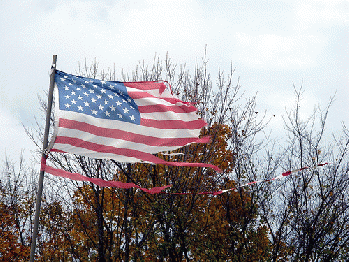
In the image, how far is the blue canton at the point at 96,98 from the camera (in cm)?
560

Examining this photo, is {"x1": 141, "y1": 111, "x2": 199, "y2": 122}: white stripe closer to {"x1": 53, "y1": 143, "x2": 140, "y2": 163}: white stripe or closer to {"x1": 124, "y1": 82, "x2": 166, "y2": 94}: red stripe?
{"x1": 124, "y1": 82, "x2": 166, "y2": 94}: red stripe

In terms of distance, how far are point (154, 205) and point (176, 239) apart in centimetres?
130

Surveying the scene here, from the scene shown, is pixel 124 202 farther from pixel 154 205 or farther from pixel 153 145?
pixel 153 145

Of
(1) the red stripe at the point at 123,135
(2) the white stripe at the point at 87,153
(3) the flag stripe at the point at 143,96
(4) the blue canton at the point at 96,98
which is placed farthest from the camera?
(3) the flag stripe at the point at 143,96

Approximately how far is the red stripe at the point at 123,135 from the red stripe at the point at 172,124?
23 cm

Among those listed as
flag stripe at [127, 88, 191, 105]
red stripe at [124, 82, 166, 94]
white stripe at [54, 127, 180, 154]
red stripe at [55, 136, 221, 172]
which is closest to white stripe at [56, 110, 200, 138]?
white stripe at [54, 127, 180, 154]

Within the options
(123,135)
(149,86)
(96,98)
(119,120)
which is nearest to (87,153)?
(123,135)

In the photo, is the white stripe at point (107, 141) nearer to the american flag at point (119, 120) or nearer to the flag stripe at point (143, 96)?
the american flag at point (119, 120)

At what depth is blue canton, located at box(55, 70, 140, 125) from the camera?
560 centimetres

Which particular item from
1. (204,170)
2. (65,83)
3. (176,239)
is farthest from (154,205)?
(65,83)

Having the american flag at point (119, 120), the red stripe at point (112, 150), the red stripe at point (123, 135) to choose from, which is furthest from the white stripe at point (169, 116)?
the red stripe at point (112, 150)

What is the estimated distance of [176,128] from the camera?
641 cm

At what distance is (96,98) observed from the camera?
589cm

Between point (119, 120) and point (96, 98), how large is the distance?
0.49m
